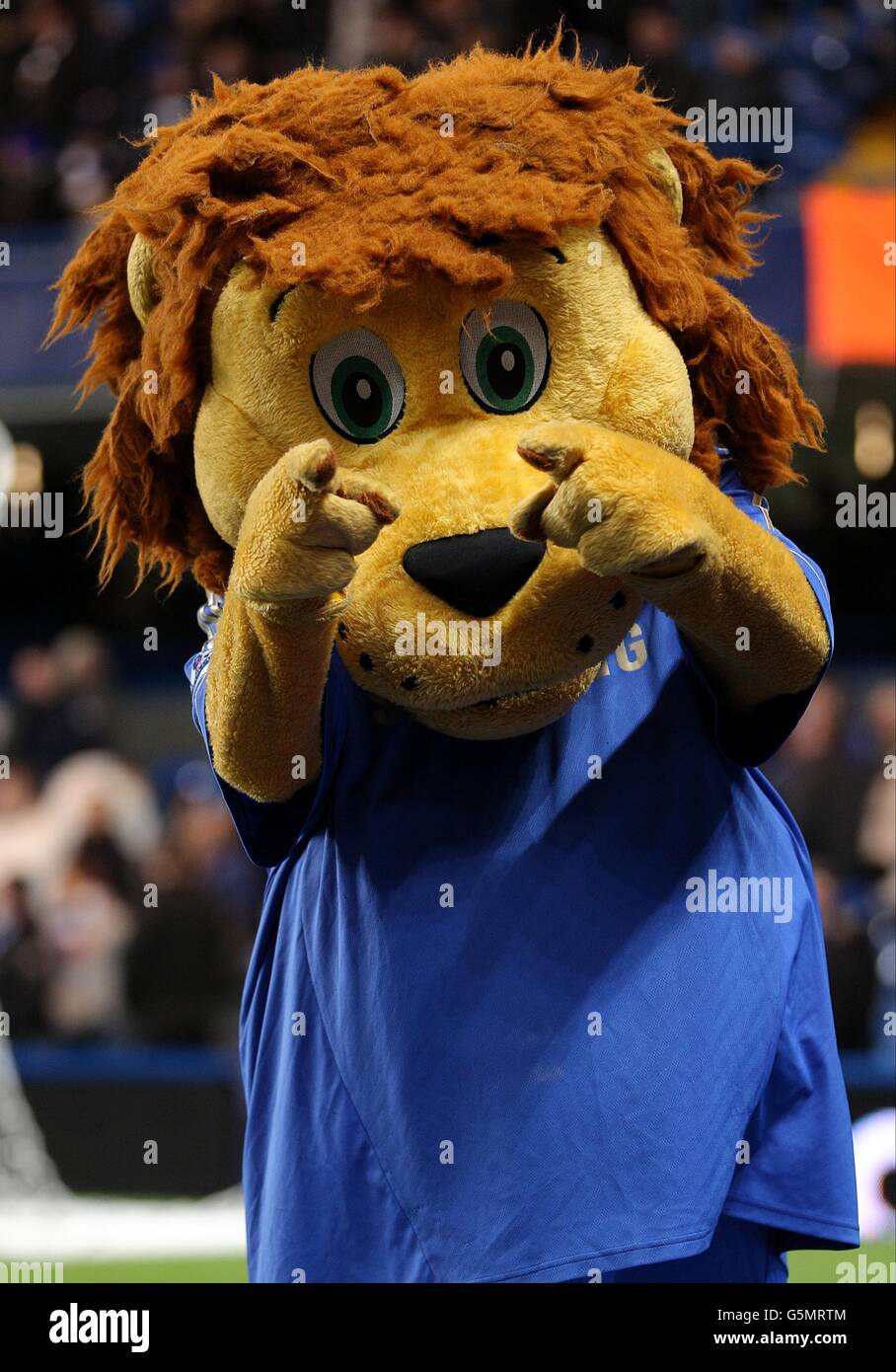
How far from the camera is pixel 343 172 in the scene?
51.4 inches

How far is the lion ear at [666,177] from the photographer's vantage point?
1.38 m

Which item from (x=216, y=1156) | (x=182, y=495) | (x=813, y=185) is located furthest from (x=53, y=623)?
(x=182, y=495)

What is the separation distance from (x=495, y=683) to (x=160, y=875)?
10.8 feet

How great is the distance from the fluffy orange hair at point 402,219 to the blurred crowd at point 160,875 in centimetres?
260

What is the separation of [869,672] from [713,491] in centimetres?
402

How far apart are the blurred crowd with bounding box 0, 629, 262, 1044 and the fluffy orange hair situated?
2.63 m

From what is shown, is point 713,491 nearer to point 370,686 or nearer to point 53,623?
point 370,686

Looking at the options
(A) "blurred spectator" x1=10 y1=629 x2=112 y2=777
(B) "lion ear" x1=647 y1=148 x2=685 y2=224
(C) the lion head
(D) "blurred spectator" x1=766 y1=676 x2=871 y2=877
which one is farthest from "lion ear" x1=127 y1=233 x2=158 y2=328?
(A) "blurred spectator" x1=10 y1=629 x2=112 y2=777

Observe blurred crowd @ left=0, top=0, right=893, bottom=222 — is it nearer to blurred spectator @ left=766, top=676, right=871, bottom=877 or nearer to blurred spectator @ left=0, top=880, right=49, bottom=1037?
blurred spectator @ left=766, top=676, right=871, bottom=877

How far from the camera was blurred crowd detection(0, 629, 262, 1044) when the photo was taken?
4281mm

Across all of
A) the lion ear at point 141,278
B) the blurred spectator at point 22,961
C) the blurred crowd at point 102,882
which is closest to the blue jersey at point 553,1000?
the lion ear at point 141,278

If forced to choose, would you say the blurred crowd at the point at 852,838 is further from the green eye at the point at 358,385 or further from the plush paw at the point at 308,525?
the plush paw at the point at 308,525

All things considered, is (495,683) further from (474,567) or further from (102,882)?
(102,882)

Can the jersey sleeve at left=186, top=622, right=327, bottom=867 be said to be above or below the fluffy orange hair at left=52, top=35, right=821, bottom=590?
below
